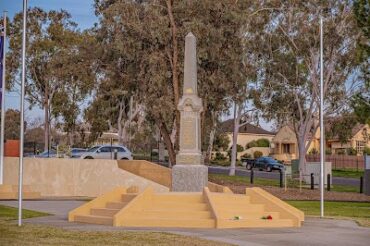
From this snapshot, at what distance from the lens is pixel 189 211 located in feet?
65.1

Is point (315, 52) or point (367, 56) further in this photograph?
point (315, 52)

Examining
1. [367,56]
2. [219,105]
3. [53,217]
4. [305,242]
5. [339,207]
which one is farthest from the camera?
[219,105]

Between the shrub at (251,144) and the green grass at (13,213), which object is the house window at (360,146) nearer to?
the shrub at (251,144)

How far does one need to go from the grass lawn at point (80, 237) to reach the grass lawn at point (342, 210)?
7.81 metres

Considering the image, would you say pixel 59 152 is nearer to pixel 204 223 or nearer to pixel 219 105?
pixel 219 105

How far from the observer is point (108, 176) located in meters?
38.8

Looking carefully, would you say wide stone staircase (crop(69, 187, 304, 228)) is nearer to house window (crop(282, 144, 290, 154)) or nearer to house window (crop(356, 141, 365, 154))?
house window (crop(356, 141, 365, 154))

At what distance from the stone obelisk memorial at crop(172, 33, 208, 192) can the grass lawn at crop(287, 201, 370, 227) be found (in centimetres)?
492

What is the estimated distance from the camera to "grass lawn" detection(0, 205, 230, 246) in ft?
46.7

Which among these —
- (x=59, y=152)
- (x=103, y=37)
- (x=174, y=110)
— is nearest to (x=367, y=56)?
(x=174, y=110)

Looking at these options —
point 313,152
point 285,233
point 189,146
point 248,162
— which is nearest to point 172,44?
point 189,146

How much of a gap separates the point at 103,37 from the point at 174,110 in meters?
6.76

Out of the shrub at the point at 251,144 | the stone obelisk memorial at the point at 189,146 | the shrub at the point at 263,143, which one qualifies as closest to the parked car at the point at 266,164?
the shrub at the point at 251,144

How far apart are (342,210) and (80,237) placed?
51.1 feet
